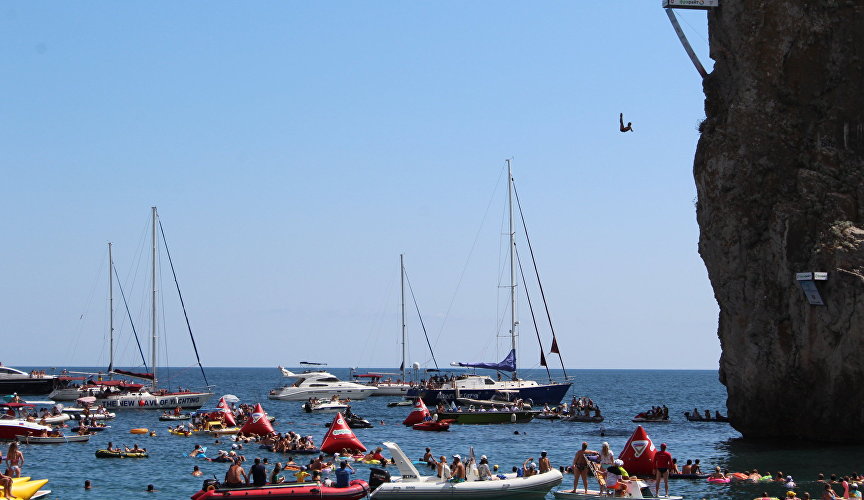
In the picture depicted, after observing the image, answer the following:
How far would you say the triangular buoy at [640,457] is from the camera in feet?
132

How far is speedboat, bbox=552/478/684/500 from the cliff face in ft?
58.2

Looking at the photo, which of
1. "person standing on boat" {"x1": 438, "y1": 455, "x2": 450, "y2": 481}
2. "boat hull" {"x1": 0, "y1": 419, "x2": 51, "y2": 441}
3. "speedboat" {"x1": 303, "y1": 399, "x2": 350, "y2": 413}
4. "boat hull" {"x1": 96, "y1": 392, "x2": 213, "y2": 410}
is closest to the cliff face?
"person standing on boat" {"x1": 438, "y1": 455, "x2": 450, "y2": 481}

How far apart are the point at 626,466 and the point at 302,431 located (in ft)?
107

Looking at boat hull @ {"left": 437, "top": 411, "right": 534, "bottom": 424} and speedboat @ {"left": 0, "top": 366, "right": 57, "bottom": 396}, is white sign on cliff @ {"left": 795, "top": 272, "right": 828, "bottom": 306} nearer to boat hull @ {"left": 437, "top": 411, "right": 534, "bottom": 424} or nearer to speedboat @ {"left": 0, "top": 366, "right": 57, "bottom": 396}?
boat hull @ {"left": 437, "top": 411, "right": 534, "bottom": 424}

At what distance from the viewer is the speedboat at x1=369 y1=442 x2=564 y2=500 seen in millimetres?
35469

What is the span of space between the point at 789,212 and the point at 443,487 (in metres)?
26.1

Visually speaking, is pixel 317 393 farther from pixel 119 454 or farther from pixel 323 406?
pixel 119 454

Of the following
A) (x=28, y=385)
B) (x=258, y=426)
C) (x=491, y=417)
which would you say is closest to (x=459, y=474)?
(x=258, y=426)

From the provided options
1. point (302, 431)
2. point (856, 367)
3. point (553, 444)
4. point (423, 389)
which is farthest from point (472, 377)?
point (856, 367)

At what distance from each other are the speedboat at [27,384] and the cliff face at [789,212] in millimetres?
82015

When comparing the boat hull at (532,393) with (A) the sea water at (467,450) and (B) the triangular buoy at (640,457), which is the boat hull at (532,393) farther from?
(B) the triangular buoy at (640,457)

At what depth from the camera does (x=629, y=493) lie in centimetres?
3469

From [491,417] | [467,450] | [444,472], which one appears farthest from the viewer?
[491,417]

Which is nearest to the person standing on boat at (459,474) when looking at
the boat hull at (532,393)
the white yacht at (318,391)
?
the boat hull at (532,393)
